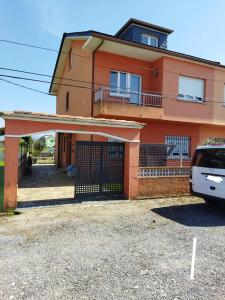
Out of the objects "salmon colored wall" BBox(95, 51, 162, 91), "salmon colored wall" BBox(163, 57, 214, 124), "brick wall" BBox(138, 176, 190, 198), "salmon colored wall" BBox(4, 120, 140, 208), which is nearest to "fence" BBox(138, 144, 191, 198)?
"brick wall" BBox(138, 176, 190, 198)

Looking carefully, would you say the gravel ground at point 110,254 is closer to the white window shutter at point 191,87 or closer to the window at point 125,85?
the window at point 125,85

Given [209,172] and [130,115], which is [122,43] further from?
[209,172]

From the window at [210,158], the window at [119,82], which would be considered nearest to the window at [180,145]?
the window at [119,82]

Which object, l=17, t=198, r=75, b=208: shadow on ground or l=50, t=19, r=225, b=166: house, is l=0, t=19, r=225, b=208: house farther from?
l=17, t=198, r=75, b=208: shadow on ground

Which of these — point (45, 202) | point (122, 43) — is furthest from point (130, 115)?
point (45, 202)

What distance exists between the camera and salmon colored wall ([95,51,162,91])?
14766mm

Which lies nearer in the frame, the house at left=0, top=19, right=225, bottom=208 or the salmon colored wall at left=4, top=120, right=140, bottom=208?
the salmon colored wall at left=4, top=120, right=140, bottom=208

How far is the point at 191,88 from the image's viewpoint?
53.6 ft

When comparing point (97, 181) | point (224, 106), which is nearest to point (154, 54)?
point (224, 106)

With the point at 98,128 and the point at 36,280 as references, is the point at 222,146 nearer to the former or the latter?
the point at 98,128

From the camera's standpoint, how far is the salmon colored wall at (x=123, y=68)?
48.4 feet

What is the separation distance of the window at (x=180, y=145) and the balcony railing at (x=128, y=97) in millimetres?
2741

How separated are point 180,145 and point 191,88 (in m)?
3.62

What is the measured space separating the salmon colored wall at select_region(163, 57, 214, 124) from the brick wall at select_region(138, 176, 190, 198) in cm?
474
